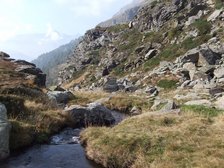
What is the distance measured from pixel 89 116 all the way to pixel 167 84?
26.6 metres

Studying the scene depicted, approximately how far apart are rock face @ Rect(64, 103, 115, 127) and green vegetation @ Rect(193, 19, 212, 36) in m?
53.9

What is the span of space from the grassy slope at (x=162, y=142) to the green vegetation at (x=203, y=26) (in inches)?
2338

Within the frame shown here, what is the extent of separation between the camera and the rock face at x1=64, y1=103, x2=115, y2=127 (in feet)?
112

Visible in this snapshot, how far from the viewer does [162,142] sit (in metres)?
21.5

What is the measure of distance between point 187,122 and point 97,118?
38.3 feet

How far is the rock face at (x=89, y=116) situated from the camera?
1342 inches

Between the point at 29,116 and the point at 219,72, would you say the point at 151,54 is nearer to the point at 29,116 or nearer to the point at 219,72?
the point at 219,72

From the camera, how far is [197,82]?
5209 cm

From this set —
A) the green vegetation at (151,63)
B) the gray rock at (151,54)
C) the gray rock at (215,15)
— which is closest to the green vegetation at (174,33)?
the gray rock at (151,54)

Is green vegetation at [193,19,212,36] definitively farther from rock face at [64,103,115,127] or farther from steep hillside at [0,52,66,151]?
rock face at [64,103,115,127]

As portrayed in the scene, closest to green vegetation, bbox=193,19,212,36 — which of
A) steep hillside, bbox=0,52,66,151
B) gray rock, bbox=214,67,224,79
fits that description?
gray rock, bbox=214,67,224,79

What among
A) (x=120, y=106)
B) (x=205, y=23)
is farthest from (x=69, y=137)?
(x=205, y=23)

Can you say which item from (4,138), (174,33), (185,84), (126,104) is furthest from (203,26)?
(4,138)

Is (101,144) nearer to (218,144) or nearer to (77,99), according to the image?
(218,144)
